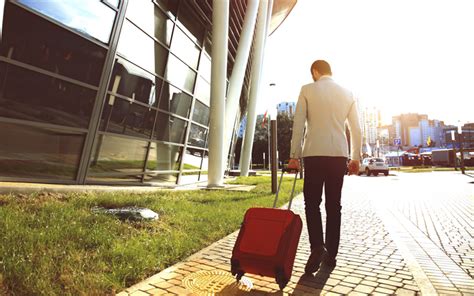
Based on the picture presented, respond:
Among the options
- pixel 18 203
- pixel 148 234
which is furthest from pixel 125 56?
pixel 148 234

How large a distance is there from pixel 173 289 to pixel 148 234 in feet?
5.67

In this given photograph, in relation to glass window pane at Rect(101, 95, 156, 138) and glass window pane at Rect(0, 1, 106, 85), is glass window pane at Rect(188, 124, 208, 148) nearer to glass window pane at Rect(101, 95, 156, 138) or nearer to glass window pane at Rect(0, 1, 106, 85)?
glass window pane at Rect(101, 95, 156, 138)

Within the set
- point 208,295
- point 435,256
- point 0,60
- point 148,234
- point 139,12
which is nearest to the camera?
point 208,295

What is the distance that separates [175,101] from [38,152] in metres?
6.57

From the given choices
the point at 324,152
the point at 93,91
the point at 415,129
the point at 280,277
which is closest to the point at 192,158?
the point at 93,91

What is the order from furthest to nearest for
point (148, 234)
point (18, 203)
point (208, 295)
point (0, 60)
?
point (0, 60), point (18, 203), point (148, 234), point (208, 295)

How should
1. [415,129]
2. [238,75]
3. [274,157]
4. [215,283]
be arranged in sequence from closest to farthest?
[215,283], [274,157], [238,75], [415,129]

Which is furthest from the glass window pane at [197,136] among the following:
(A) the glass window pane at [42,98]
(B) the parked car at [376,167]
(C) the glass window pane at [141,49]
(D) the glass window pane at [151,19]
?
(B) the parked car at [376,167]

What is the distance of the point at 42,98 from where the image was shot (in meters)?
7.25

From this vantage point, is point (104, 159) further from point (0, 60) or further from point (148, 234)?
point (148, 234)

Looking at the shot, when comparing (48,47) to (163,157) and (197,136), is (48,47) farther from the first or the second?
(197,136)

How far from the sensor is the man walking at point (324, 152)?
348cm

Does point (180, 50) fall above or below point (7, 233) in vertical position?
above

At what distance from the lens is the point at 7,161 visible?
663cm
